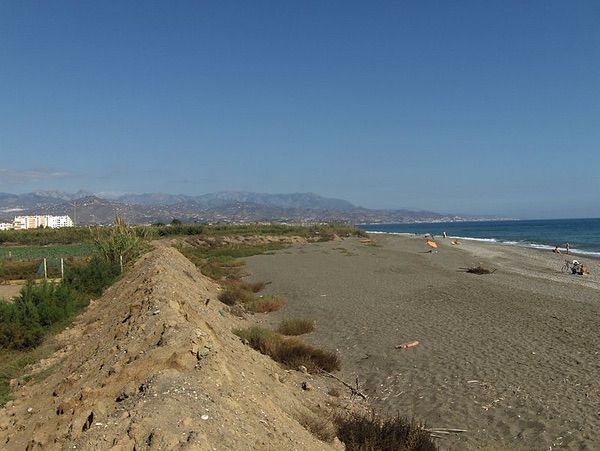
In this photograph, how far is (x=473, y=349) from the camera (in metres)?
11.6

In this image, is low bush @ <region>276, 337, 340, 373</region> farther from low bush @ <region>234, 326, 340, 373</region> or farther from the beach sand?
the beach sand

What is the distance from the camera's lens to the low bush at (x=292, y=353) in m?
10.0

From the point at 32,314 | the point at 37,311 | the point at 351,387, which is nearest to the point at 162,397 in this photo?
the point at 351,387

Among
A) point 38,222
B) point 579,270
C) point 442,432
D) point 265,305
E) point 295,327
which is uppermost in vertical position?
point 442,432

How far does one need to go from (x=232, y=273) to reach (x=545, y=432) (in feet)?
73.6

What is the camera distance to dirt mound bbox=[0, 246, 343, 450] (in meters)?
4.45

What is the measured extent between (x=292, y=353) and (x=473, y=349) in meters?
4.49

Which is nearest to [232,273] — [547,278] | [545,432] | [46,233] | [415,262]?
[415,262]

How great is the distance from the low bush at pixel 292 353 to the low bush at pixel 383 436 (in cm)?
368

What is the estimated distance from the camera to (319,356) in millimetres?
10352

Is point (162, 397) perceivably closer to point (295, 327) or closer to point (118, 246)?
point (295, 327)

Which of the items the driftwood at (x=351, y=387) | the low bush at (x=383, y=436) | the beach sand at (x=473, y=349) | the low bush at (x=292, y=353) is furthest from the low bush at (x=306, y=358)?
the low bush at (x=383, y=436)

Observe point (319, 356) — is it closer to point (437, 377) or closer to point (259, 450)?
point (437, 377)

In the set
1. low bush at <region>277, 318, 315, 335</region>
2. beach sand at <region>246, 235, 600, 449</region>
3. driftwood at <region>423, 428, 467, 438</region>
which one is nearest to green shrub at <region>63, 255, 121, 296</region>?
beach sand at <region>246, 235, 600, 449</region>
